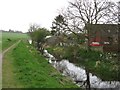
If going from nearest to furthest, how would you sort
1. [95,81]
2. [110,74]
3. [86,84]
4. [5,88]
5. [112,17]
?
[5,88] → [86,84] → [95,81] → [110,74] → [112,17]

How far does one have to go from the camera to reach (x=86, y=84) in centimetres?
2495

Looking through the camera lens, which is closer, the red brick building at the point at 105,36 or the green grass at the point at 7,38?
the red brick building at the point at 105,36

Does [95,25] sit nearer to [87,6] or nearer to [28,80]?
[87,6]

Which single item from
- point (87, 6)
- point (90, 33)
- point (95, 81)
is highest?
point (87, 6)

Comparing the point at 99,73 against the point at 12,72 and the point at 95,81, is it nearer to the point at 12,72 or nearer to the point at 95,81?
the point at 95,81

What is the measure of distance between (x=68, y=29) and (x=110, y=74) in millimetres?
25365

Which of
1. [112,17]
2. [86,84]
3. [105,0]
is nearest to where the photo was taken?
[86,84]

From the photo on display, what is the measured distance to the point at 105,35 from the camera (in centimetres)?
7112

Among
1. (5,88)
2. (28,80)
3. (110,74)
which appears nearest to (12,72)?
(28,80)

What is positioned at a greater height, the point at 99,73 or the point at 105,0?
the point at 105,0

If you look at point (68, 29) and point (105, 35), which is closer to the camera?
point (68, 29)

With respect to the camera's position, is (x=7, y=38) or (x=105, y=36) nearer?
(x=105, y=36)

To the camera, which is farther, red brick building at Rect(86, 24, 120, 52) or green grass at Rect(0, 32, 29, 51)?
green grass at Rect(0, 32, 29, 51)

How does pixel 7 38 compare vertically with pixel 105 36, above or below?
below
